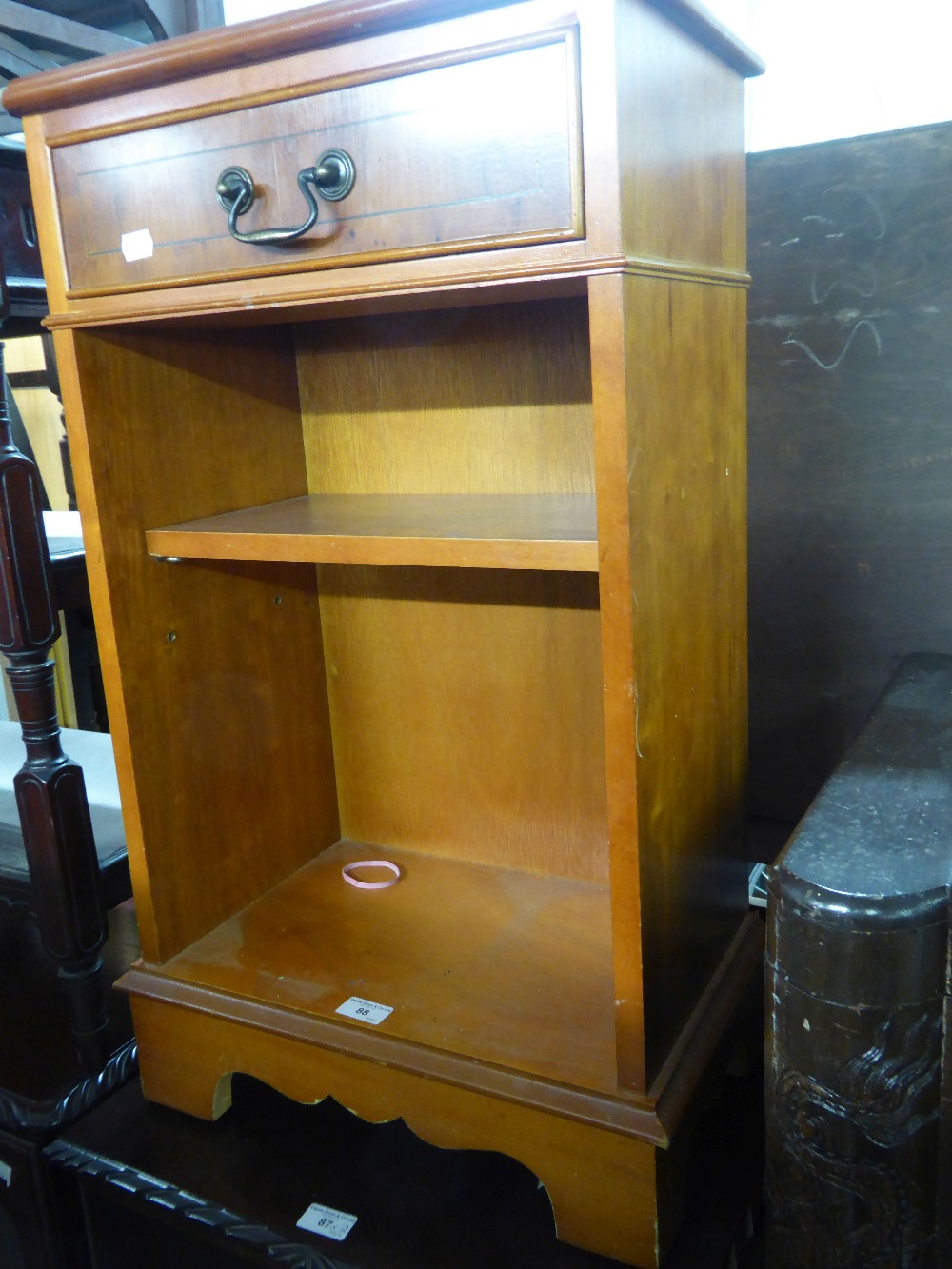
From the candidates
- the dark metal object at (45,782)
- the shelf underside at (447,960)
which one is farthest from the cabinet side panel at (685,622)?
the dark metal object at (45,782)

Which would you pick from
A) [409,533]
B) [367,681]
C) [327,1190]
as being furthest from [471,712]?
[327,1190]

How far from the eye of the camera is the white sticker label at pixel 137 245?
3.14ft

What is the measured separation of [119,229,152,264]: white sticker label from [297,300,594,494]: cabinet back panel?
385mm

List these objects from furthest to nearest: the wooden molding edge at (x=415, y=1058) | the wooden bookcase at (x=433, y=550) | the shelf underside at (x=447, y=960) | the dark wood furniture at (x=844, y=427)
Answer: the dark wood furniture at (x=844, y=427)
the shelf underside at (x=447, y=960)
the wooden molding edge at (x=415, y=1058)
the wooden bookcase at (x=433, y=550)

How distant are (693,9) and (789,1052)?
817 millimetres

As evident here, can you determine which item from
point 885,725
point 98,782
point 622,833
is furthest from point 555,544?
point 98,782

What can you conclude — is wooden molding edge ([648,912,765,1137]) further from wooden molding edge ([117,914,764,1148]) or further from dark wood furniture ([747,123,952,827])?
dark wood furniture ([747,123,952,827])

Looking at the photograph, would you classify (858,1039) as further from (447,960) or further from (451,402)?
(451,402)

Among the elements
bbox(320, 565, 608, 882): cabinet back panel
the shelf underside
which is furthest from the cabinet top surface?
the shelf underside

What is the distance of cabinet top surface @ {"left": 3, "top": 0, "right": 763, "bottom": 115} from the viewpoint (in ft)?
2.58

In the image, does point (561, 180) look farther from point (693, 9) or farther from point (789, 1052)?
point (789, 1052)

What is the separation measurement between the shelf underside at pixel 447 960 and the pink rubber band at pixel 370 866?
1cm

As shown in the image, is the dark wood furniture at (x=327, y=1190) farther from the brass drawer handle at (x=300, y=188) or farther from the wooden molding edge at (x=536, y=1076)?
the brass drawer handle at (x=300, y=188)

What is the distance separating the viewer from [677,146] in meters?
0.87
